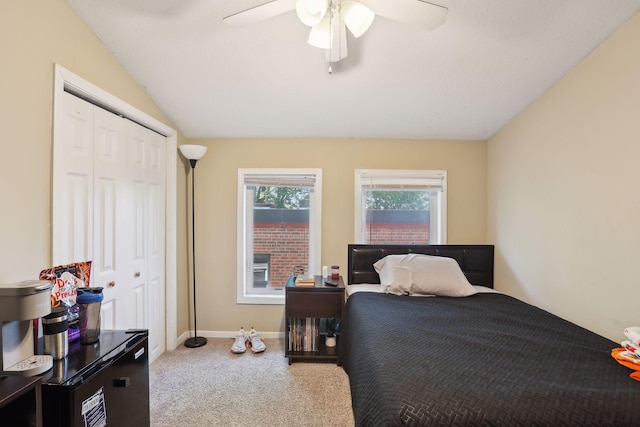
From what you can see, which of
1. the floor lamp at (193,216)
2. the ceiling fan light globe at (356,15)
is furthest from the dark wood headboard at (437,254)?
the ceiling fan light globe at (356,15)

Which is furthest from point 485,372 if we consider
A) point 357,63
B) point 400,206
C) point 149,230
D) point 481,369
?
point 149,230

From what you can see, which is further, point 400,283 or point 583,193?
point 400,283

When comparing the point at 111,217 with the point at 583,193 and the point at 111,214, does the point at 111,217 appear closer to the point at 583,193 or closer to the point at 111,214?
the point at 111,214

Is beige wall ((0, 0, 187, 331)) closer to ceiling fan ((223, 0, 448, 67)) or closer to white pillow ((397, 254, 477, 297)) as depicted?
ceiling fan ((223, 0, 448, 67))

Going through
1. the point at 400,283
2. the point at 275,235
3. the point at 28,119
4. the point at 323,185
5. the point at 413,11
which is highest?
the point at 413,11

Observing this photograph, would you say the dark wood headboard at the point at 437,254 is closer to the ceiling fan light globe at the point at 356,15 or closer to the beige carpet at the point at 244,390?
the beige carpet at the point at 244,390

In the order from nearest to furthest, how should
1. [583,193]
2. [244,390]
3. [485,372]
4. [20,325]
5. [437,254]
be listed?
[20,325]
[485,372]
[583,193]
[244,390]
[437,254]

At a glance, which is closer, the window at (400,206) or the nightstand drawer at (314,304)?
the nightstand drawer at (314,304)

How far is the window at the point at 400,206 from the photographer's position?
125 inches

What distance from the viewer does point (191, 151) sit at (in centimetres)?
282

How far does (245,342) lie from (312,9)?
2.79 m

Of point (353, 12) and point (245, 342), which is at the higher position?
point (353, 12)

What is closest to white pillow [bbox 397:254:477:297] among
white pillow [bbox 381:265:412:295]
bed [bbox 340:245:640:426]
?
white pillow [bbox 381:265:412:295]

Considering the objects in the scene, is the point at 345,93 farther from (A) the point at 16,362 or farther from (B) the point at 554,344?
(A) the point at 16,362
